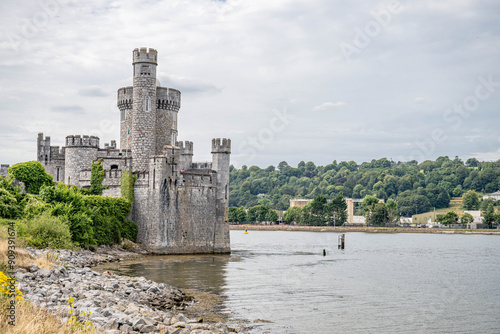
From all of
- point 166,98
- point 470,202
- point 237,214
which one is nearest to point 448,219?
point 470,202

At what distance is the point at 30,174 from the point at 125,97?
1239cm

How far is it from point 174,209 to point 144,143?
7.48m

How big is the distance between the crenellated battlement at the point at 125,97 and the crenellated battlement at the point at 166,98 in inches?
96.1

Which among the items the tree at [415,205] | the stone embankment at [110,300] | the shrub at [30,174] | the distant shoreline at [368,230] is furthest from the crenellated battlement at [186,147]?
the tree at [415,205]

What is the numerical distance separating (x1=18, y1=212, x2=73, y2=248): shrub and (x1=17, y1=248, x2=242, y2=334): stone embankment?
18.9ft

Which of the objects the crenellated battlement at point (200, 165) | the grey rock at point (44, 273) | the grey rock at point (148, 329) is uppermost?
the crenellated battlement at point (200, 165)

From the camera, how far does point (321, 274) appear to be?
3838 cm

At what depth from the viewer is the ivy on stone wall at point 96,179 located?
4662 cm

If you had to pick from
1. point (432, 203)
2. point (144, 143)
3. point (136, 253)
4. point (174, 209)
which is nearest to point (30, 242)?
point (136, 253)

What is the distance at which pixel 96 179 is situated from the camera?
4669cm

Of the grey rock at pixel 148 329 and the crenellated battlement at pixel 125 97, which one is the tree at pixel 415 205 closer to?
the crenellated battlement at pixel 125 97

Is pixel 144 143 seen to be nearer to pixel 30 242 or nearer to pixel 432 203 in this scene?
pixel 30 242

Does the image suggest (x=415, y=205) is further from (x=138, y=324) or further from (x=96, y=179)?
(x=138, y=324)

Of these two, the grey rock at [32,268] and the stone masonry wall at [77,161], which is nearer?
the grey rock at [32,268]
